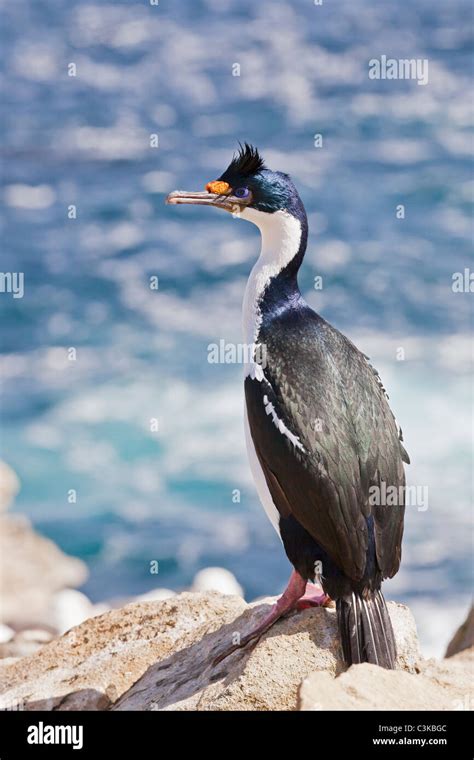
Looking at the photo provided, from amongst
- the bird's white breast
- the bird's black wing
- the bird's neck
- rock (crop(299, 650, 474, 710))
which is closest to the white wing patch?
the bird's black wing

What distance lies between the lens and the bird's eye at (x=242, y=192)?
772 cm

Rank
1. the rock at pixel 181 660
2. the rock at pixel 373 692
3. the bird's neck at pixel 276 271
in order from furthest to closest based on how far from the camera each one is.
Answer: the bird's neck at pixel 276 271 → the rock at pixel 181 660 → the rock at pixel 373 692

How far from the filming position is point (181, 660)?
7.76 meters

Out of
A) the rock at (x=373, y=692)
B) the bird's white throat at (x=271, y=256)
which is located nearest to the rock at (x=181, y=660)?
the rock at (x=373, y=692)

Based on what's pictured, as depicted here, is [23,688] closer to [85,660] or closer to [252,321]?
[85,660]

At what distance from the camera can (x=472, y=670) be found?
362 inches

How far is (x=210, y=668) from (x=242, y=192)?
3320 millimetres

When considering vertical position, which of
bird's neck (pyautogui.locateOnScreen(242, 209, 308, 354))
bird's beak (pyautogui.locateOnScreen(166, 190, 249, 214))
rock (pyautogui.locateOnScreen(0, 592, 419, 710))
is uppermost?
bird's beak (pyautogui.locateOnScreen(166, 190, 249, 214))

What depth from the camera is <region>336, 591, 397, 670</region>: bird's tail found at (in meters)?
6.58

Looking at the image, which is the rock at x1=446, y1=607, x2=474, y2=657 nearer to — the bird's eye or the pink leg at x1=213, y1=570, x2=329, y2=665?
the pink leg at x1=213, y1=570, x2=329, y2=665

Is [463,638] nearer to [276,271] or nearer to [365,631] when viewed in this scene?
[365,631]

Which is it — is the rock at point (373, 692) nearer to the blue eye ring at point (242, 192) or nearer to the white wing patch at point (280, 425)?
the white wing patch at point (280, 425)
